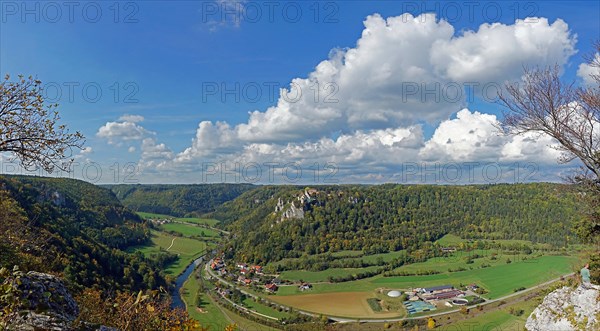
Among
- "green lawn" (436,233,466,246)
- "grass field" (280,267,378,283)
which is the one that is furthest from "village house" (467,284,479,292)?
"green lawn" (436,233,466,246)

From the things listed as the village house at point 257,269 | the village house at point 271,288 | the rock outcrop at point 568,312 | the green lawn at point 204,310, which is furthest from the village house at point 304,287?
the rock outcrop at point 568,312

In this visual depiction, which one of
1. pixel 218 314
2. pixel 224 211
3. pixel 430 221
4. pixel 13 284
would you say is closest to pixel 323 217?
pixel 430 221

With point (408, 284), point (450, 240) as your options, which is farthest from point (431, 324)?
point (450, 240)

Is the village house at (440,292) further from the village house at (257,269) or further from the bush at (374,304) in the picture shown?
the village house at (257,269)

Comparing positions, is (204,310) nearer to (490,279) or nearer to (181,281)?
(181,281)

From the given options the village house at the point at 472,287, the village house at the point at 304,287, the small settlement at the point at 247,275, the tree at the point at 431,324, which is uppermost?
the tree at the point at 431,324

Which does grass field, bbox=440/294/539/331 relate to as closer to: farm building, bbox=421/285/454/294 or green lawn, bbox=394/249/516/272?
farm building, bbox=421/285/454/294
